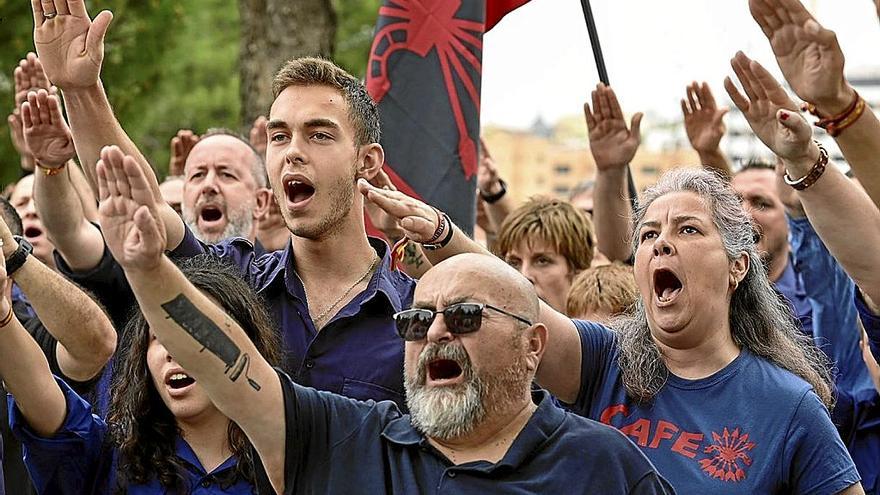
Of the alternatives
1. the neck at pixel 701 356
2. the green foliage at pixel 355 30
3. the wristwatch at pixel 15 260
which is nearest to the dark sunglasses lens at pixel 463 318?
the neck at pixel 701 356

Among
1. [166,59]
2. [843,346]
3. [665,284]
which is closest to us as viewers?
[665,284]

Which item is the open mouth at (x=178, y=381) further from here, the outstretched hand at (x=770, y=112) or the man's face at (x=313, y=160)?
the outstretched hand at (x=770, y=112)

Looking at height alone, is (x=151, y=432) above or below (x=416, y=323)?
below

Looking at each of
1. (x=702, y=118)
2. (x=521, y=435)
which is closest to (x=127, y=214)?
Answer: (x=521, y=435)

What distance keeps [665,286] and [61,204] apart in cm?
214

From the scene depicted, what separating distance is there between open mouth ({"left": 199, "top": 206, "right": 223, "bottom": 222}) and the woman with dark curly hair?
5.93 feet

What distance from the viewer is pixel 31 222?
646 cm

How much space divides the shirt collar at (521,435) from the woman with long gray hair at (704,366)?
50cm

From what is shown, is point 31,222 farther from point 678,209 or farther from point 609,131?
point 678,209

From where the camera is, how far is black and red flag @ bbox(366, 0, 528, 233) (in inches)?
231

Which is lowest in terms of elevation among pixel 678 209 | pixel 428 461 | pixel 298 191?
pixel 428 461

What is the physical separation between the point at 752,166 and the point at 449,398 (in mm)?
3643

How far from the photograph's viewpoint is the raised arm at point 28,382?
159 inches

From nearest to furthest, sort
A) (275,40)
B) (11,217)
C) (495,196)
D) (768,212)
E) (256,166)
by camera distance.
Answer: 1. (11,217)
2. (256,166)
3. (768,212)
4. (495,196)
5. (275,40)
